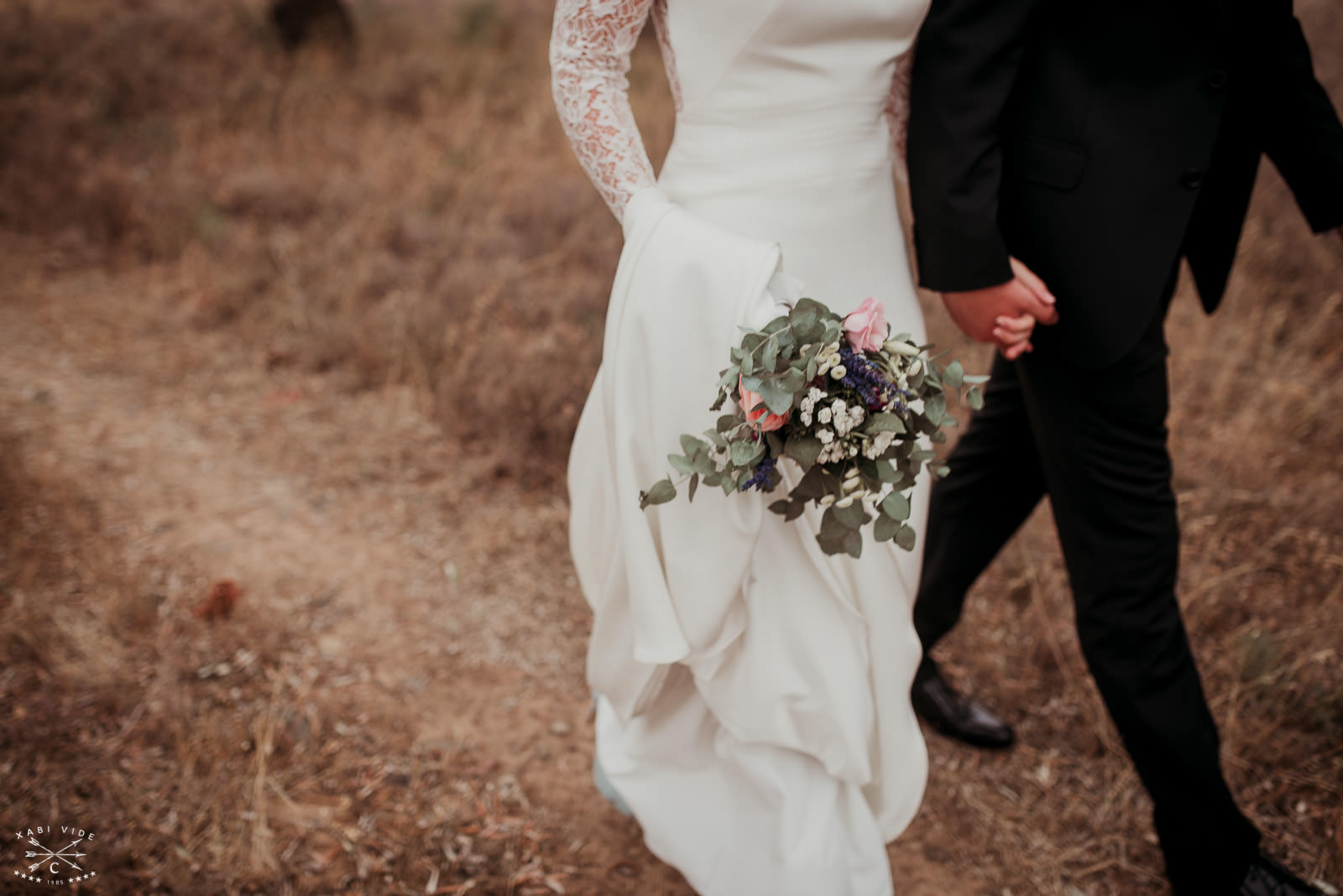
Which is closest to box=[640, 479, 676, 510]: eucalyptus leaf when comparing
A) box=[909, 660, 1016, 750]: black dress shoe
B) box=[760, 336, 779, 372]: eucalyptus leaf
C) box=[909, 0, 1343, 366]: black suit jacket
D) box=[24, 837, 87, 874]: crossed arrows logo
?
box=[760, 336, 779, 372]: eucalyptus leaf

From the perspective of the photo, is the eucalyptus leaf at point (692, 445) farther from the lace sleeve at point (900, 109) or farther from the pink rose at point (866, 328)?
the lace sleeve at point (900, 109)

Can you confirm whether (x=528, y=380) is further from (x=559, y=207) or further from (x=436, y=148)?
(x=436, y=148)

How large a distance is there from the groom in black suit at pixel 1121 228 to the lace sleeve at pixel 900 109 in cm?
8

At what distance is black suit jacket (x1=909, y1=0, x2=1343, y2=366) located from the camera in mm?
1500

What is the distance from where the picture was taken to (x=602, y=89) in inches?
59.2

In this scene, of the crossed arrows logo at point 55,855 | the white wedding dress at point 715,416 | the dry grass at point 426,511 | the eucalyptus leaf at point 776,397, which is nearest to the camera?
the eucalyptus leaf at point 776,397

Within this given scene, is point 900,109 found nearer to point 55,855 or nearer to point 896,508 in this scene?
point 896,508

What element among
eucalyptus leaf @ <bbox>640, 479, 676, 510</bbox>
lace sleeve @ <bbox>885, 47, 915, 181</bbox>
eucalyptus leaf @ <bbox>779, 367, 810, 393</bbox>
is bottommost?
eucalyptus leaf @ <bbox>640, 479, 676, 510</bbox>

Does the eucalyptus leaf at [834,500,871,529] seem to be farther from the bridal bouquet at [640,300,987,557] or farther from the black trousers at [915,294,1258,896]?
Answer: the black trousers at [915,294,1258,896]

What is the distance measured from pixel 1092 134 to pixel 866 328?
71 centimetres

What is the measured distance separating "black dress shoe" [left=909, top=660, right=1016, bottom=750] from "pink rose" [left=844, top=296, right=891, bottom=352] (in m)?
1.36

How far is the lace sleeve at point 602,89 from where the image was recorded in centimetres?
146

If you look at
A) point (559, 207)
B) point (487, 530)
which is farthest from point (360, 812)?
point (559, 207)

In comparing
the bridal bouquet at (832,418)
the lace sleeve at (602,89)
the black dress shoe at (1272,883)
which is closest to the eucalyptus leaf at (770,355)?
the bridal bouquet at (832,418)
